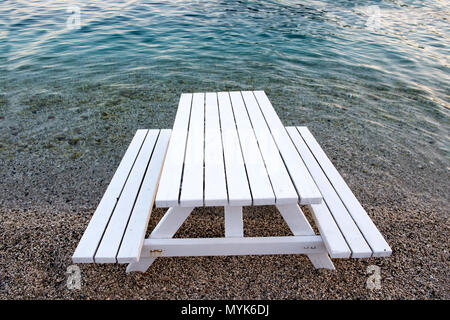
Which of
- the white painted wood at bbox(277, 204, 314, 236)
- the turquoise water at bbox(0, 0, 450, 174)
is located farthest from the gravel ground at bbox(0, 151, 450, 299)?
the turquoise water at bbox(0, 0, 450, 174)

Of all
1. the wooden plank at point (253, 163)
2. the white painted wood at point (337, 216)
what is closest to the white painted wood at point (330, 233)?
the white painted wood at point (337, 216)

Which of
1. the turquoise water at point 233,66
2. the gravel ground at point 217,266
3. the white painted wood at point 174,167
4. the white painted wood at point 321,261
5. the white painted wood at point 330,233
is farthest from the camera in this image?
the turquoise water at point 233,66

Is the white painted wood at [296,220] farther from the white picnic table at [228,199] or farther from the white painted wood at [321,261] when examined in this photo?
the white painted wood at [321,261]

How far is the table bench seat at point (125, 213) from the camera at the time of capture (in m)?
2.12

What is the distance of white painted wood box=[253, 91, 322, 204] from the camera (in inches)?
81.1

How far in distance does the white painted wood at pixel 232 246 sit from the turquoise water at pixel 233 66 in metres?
3.08

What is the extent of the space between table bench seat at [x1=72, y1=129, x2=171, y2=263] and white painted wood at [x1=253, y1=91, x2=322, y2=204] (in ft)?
4.03

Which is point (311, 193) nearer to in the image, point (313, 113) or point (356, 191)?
point (356, 191)

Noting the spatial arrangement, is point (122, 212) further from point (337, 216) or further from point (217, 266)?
point (337, 216)

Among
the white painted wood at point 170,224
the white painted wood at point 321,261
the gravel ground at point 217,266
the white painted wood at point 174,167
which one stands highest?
the white painted wood at point 174,167

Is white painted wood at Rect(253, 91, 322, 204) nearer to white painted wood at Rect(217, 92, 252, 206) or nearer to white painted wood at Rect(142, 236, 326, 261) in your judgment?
white painted wood at Rect(217, 92, 252, 206)

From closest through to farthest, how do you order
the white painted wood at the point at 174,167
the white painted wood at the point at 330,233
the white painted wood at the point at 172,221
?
the white painted wood at the point at 174,167 < the white painted wood at the point at 330,233 < the white painted wood at the point at 172,221

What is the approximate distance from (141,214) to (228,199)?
865 mm

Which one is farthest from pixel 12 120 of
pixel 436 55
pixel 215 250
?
pixel 436 55
